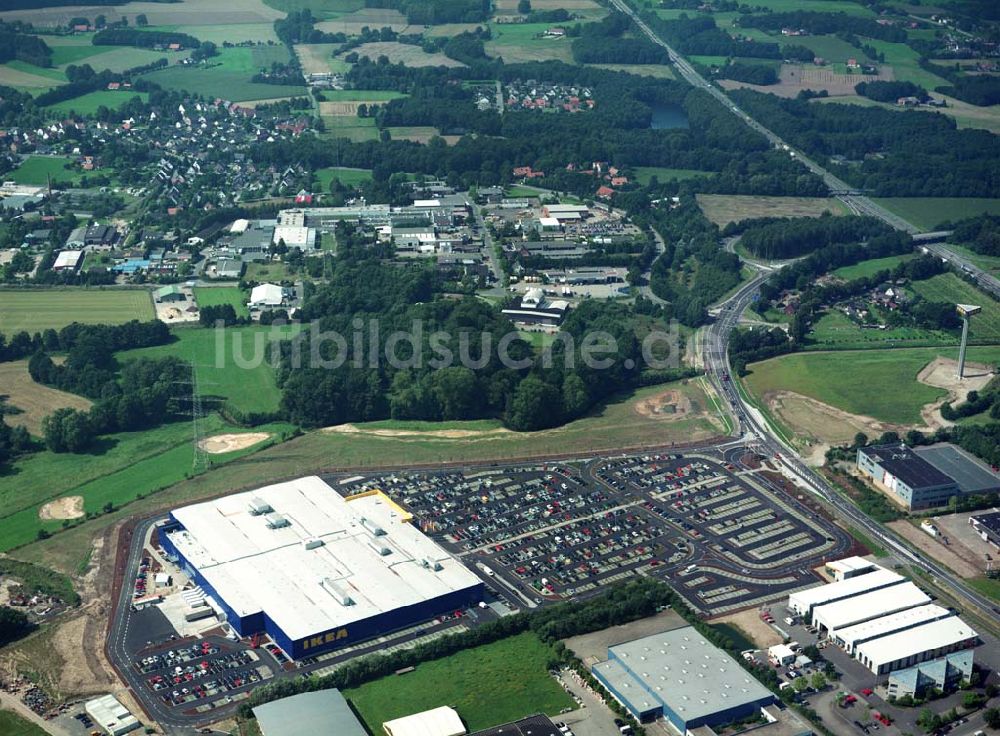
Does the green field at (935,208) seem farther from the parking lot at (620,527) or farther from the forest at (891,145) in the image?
the parking lot at (620,527)

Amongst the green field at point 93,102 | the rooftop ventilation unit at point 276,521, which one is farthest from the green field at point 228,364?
the green field at point 93,102

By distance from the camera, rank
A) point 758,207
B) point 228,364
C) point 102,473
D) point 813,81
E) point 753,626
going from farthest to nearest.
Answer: point 813,81, point 758,207, point 228,364, point 102,473, point 753,626

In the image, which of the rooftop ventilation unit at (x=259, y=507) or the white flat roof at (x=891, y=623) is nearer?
the white flat roof at (x=891, y=623)

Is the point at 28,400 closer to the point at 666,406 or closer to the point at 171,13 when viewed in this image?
the point at 666,406

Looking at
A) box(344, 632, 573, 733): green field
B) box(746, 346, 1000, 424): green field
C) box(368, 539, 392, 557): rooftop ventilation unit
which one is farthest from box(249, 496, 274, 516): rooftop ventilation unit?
box(746, 346, 1000, 424): green field

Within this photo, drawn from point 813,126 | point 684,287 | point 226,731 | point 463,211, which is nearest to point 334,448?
point 226,731

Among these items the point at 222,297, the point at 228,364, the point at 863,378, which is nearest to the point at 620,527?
the point at 863,378
